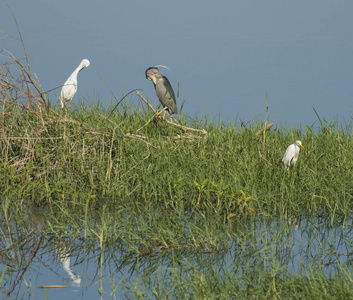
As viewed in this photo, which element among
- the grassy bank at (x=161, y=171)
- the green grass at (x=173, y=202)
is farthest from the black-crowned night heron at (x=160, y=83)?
the grassy bank at (x=161, y=171)

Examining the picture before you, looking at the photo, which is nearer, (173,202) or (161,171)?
(173,202)

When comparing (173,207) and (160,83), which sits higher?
(160,83)

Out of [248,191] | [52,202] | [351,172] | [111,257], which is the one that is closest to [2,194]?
[52,202]

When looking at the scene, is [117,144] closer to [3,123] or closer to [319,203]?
[3,123]

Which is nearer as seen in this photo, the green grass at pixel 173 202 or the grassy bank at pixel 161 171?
the green grass at pixel 173 202

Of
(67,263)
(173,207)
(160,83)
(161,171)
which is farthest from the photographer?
(160,83)

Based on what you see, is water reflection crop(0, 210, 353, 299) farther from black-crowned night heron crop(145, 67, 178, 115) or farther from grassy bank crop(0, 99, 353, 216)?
black-crowned night heron crop(145, 67, 178, 115)

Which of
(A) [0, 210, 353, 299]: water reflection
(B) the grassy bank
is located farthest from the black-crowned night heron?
(A) [0, 210, 353, 299]: water reflection

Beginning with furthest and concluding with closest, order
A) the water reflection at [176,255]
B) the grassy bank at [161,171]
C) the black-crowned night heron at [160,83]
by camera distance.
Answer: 1. the black-crowned night heron at [160,83]
2. the grassy bank at [161,171]
3. the water reflection at [176,255]

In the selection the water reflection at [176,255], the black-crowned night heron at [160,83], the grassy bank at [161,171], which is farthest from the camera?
the black-crowned night heron at [160,83]

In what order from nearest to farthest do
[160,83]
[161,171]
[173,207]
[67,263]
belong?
[67,263] < [173,207] < [161,171] < [160,83]

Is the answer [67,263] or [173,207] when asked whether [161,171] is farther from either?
[67,263]

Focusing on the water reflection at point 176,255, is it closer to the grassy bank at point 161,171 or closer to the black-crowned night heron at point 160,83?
the grassy bank at point 161,171

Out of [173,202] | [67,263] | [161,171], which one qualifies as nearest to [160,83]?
[161,171]
